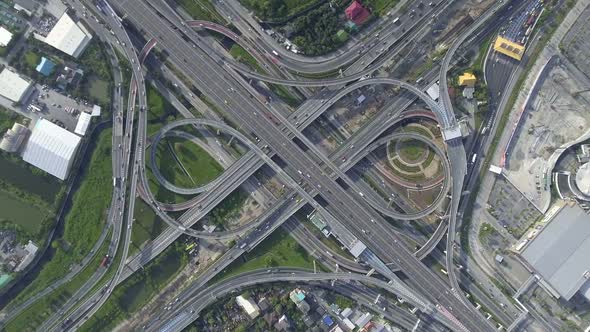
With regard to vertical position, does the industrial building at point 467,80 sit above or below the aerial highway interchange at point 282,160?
above

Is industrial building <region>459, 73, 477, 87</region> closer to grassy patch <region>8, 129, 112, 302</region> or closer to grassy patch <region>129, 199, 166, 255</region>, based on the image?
grassy patch <region>129, 199, 166, 255</region>

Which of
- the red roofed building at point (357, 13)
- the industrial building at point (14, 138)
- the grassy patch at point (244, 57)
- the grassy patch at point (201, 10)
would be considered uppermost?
the red roofed building at point (357, 13)

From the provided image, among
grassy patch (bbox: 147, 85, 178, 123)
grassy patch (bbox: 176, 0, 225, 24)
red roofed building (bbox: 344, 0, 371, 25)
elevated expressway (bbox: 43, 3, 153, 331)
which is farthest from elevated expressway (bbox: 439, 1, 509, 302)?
elevated expressway (bbox: 43, 3, 153, 331)

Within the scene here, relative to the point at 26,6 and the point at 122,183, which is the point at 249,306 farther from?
the point at 26,6

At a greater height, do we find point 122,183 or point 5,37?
point 5,37

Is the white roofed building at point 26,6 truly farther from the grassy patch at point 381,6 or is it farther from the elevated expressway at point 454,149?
the elevated expressway at point 454,149

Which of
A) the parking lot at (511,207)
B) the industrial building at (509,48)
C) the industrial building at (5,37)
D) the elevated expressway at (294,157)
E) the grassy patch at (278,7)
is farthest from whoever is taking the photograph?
the parking lot at (511,207)

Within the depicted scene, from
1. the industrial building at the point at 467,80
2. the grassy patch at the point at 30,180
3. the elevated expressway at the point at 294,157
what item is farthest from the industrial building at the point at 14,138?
the industrial building at the point at 467,80

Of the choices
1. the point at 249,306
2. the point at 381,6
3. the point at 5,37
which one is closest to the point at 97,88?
the point at 5,37
